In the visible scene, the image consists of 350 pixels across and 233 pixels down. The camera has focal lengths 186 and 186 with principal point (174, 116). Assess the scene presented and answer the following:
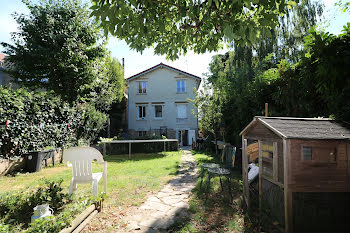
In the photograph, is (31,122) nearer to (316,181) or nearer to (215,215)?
(215,215)

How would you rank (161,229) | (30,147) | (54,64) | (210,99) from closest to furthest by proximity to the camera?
(161,229), (30,147), (54,64), (210,99)

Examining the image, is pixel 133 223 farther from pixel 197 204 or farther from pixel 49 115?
pixel 49 115

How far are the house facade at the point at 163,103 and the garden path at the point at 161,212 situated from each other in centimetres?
1748

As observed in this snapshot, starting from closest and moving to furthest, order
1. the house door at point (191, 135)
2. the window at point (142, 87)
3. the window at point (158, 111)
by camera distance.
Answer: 1. the house door at point (191, 135)
2. the window at point (158, 111)
3. the window at point (142, 87)

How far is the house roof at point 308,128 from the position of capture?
2594mm

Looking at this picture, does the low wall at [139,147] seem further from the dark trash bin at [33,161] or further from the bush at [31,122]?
the dark trash bin at [33,161]

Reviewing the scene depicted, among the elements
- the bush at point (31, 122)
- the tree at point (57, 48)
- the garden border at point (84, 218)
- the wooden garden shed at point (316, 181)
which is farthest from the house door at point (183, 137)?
the wooden garden shed at point (316, 181)

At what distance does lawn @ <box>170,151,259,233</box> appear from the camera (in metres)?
3.24

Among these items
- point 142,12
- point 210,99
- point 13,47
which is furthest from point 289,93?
point 13,47

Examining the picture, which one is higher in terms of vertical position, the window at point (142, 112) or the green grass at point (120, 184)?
the window at point (142, 112)

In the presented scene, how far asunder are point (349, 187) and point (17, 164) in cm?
987

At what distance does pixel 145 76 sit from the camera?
78.3 feet

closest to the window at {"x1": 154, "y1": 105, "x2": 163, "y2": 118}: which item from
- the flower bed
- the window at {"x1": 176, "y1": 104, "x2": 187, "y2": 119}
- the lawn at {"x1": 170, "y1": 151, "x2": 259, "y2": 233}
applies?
the window at {"x1": 176, "y1": 104, "x2": 187, "y2": 119}

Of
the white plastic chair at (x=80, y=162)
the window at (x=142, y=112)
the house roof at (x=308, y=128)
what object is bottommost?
the white plastic chair at (x=80, y=162)
